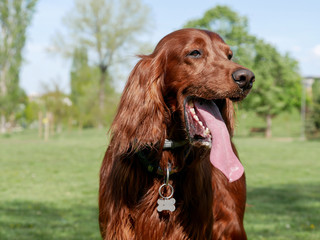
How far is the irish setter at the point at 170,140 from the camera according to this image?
275cm

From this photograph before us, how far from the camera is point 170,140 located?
290cm

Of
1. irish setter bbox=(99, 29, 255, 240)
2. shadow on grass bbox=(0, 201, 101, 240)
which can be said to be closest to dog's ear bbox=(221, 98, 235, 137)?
irish setter bbox=(99, 29, 255, 240)

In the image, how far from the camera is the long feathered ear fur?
274 cm

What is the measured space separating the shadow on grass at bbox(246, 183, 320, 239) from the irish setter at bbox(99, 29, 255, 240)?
154cm

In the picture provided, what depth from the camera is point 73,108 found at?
33.7m

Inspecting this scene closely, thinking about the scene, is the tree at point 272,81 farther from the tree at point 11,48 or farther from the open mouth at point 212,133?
the open mouth at point 212,133

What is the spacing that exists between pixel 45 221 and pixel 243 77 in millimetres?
4410

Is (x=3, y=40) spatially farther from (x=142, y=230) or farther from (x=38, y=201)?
(x=142, y=230)

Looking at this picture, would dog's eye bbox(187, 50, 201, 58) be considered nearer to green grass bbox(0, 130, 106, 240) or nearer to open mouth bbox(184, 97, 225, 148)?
open mouth bbox(184, 97, 225, 148)

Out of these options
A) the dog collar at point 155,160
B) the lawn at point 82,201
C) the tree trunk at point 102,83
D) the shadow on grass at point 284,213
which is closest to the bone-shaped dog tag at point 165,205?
the dog collar at point 155,160

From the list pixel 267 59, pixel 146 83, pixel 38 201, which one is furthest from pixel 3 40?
pixel 146 83

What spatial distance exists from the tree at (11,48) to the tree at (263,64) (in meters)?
15.6

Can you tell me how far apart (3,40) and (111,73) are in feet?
42.4

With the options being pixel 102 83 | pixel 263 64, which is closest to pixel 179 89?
pixel 263 64
